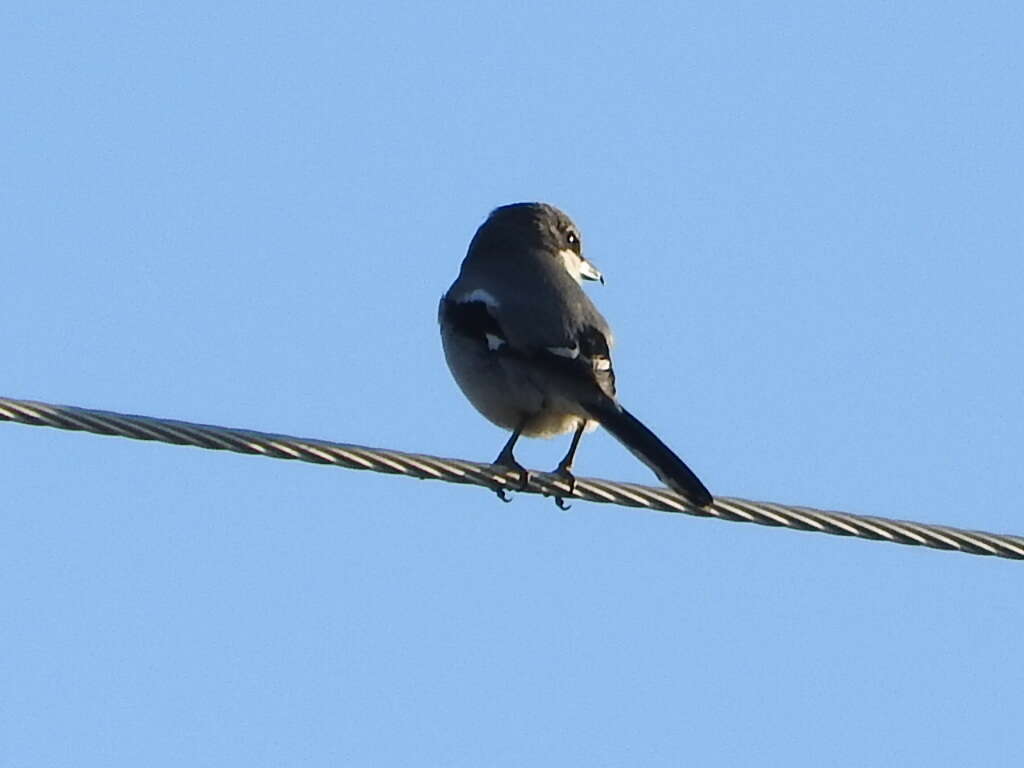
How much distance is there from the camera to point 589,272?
10.1 meters

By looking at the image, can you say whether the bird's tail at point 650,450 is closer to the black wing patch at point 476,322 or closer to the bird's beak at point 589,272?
the black wing patch at point 476,322

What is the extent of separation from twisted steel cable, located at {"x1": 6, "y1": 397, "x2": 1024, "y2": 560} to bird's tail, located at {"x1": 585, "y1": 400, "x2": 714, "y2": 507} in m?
0.10

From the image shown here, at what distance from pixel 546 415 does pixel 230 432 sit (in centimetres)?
307

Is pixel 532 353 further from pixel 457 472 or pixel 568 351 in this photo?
pixel 457 472

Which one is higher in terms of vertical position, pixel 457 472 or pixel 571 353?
pixel 571 353

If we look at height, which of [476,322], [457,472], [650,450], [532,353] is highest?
[476,322]

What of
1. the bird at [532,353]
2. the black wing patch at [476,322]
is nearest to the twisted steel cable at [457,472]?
the bird at [532,353]

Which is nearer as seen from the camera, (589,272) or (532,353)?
(532,353)

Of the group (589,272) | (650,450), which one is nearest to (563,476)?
(650,450)

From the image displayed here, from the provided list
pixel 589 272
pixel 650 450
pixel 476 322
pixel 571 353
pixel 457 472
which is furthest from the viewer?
pixel 589 272

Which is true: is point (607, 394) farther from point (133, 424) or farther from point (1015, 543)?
point (133, 424)

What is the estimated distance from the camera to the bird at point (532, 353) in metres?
8.02

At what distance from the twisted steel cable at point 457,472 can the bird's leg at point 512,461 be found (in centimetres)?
85

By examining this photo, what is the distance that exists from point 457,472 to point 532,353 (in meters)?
2.04
